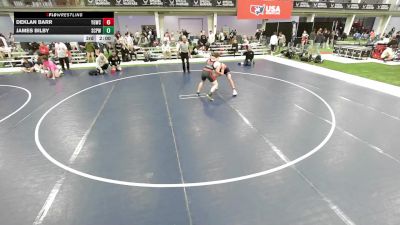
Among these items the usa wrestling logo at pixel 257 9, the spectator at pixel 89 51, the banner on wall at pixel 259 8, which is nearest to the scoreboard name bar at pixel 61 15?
the spectator at pixel 89 51

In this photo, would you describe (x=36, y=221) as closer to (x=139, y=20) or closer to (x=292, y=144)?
(x=292, y=144)

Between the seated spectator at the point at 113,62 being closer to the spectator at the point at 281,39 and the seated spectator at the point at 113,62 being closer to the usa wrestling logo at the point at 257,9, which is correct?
the spectator at the point at 281,39

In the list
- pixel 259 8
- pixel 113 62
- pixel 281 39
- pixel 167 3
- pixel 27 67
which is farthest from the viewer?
pixel 259 8

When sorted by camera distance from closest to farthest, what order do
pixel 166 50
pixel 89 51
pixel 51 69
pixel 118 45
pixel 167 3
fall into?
pixel 51 69
pixel 89 51
pixel 118 45
pixel 166 50
pixel 167 3

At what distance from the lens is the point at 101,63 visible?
52.1 feet

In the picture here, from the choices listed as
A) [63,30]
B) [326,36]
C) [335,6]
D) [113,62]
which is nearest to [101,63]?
[113,62]

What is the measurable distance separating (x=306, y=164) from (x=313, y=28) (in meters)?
25.8

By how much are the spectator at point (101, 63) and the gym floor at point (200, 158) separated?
4342 millimetres

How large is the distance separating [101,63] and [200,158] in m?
11.8

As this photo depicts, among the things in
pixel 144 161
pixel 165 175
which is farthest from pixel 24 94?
pixel 165 175

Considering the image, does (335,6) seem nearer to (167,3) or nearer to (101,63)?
(167,3)

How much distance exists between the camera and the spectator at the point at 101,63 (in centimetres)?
1571

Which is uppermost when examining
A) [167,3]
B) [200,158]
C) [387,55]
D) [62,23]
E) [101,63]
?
[167,3]

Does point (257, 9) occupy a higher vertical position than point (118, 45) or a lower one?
higher
